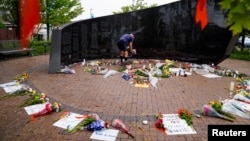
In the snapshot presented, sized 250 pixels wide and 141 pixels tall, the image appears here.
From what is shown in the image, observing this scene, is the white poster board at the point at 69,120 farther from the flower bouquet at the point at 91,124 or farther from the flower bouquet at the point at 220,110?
the flower bouquet at the point at 220,110

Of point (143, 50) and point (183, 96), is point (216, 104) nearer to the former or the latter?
A: point (183, 96)

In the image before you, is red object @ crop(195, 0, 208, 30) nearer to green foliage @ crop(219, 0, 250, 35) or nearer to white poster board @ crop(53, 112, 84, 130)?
green foliage @ crop(219, 0, 250, 35)

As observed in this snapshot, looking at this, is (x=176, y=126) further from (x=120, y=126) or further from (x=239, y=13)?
(x=239, y=13)

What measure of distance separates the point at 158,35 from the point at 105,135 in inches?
390

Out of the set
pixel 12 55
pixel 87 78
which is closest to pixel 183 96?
pixel 87 78

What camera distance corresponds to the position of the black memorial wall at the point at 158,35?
452 inches

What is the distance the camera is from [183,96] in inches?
284

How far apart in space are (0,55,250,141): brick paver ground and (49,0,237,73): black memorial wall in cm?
231

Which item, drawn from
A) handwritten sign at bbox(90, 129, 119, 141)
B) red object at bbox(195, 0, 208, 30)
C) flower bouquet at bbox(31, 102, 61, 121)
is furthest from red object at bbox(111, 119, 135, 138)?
red object at bbox(195, 0, 208, 30)

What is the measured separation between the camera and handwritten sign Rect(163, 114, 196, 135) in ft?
15.7

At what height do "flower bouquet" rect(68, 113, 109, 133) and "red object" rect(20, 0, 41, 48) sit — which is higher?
"red object" rect(20, 0, 41, 48)

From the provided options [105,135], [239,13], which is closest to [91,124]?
[105,135]

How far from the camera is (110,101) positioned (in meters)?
6.61

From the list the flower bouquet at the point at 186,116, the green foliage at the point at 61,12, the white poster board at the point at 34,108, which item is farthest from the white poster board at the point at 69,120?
the green foliage at the point at 61,12
